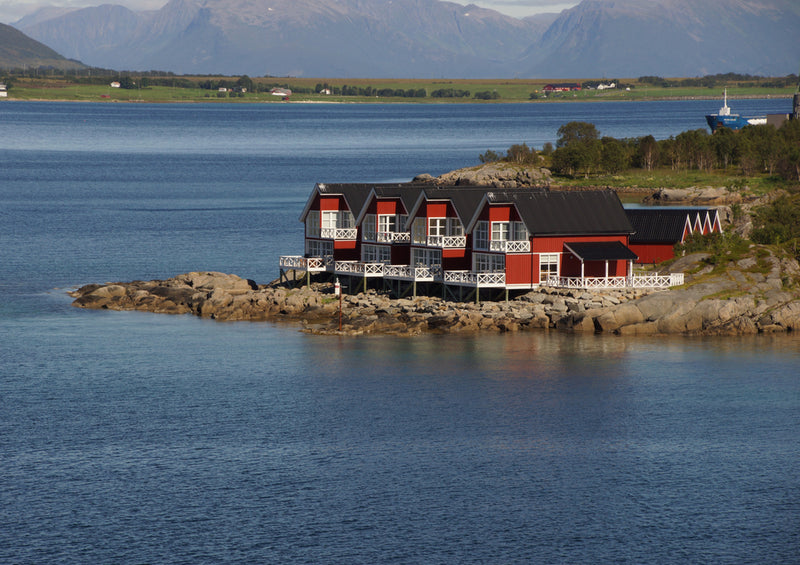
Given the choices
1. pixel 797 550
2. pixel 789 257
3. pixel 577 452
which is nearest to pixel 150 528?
pixel 577 452

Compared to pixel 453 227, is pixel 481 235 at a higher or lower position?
lower

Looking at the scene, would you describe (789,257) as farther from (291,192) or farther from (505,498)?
(291,192)

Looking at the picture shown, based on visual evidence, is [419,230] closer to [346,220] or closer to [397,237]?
[397,237]

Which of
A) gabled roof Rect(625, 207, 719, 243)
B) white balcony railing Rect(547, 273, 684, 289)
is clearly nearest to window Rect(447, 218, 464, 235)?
white balcony railing Rect(547, 273, 684, 289)

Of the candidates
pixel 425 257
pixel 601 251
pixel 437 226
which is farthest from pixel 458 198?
pixel 601 251

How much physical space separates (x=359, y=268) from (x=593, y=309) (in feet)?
55.3

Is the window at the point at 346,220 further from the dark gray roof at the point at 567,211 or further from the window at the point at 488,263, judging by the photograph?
the dark gray roof at the point at 567,211

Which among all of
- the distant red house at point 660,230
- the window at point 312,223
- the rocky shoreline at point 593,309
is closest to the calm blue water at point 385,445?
the rocky shoreline at point 593,309

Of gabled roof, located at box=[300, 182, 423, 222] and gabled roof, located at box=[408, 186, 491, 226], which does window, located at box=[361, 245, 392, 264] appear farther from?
gabled roof, located at box=[408, 186, 491, 226]

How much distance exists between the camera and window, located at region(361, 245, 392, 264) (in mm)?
78688

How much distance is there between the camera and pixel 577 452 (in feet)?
160

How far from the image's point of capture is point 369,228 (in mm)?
80375

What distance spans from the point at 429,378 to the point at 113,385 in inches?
622

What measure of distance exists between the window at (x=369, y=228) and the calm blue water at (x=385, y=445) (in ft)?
34.1
